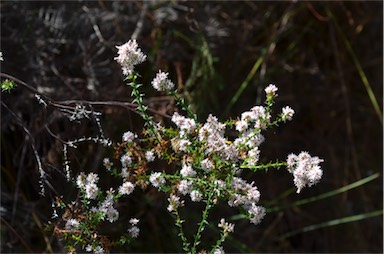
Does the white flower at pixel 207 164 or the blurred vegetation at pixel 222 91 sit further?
the blurred vegetation at pixel 222 91

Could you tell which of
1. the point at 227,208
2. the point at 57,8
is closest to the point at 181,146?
the point at 57,8

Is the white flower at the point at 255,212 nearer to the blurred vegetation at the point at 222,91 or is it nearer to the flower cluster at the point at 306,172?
the flower cluster at the point at 306,172

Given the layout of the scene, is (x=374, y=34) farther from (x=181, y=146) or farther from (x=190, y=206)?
(x=181, y=146)

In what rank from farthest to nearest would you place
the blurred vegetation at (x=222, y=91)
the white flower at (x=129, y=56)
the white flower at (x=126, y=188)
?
the blurred vegetation at (x=222, y=91) < the white flower at (x=126, y=188) < the white flower at (x=129, y=56)

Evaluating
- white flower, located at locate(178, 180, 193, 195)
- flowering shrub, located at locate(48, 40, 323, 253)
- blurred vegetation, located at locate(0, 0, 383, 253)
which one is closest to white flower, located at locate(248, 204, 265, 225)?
flowering shrub, located at locate(48, 40, 323, 253)

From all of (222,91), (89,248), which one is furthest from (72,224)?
(222,91)

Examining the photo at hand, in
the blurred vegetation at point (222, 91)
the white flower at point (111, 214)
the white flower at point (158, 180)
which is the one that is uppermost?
the blurred vegetation at point (222, 91)

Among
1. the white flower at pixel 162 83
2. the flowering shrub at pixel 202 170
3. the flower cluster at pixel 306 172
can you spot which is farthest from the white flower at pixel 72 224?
the flower cluster at pixel 306 172

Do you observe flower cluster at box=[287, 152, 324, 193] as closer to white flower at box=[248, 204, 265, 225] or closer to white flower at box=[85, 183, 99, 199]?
white flower at box=[248, 204, 265, 225]
